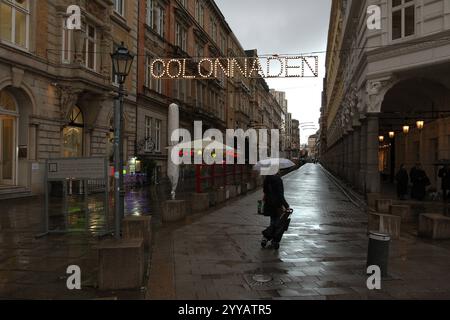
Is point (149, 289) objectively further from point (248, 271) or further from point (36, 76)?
point (36, 76)

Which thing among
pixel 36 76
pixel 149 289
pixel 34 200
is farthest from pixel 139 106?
pixel 149 289

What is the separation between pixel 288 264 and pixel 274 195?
167cm

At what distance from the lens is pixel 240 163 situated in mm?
24000

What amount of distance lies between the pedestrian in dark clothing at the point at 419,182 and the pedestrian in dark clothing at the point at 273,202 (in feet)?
39.6

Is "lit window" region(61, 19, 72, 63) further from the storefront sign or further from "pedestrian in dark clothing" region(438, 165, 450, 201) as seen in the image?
"pedestrian in dark clothing" region(438, 165, 450, 201)

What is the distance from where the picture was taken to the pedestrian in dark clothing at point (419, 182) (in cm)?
1822

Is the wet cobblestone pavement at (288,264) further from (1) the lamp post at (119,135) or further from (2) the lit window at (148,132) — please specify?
(2) the lit window at (148,132)

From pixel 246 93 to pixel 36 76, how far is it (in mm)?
53057

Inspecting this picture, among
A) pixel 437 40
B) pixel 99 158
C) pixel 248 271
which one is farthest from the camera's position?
pixel 437 40

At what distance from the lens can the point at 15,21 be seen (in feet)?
57.4

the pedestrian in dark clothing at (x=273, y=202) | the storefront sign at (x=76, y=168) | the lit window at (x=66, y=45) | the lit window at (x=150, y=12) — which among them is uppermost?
the lit window at (x=150, y=12)

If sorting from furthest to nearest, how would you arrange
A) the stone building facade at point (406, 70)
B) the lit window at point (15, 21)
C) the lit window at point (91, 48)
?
the lit window at point (91, 48) → the lit window at point (15, 21) → the stone building facade at point (406, 70)

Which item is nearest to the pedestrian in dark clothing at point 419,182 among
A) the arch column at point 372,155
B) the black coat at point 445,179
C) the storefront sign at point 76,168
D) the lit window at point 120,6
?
the black coat at point 445,179

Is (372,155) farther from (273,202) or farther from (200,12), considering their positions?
(200,12)
